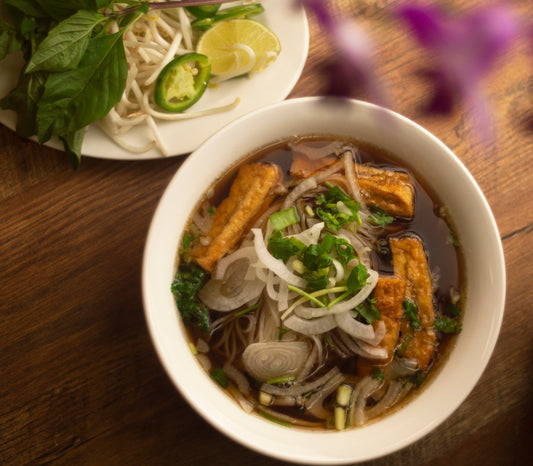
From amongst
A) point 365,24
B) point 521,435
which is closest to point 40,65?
point 365,24

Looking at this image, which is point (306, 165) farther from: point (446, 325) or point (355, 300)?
point (446, 325)

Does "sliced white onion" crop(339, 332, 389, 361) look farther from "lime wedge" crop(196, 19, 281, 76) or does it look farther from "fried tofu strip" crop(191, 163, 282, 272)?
"lime wedge" crop(196, 19, 281, 76)

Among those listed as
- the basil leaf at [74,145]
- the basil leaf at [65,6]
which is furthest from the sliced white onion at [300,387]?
the basil leaf at [65,6]

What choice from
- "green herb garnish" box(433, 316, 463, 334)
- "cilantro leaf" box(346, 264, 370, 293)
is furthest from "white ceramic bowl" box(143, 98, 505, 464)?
"cilantro leaf" box(346, 264, 370, 293)

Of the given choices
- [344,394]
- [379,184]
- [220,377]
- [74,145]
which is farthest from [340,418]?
A: [74,145]

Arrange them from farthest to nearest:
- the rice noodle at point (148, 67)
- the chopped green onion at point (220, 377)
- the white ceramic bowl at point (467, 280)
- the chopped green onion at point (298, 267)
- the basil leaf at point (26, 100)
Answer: the rice noodle at point (148, 67)
the basil leaf at point (26, 100)
the chopped green onion at point (220, 377)
the chopped green onion at point (298, 267)
the white ceramic bowl at point (467, 280)

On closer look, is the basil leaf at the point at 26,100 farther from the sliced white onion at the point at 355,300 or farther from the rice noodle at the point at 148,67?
the sliced white onion at the point at 355,300
